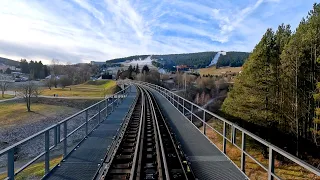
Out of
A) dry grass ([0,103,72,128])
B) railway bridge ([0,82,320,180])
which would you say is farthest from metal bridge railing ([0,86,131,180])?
dry grass ([0,103,72,128])

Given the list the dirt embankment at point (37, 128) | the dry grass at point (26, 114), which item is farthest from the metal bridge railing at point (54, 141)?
the dry grass at point (26, 114)

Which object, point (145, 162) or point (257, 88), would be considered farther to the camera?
point (257, 88)

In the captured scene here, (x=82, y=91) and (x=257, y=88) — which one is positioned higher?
(x=257, y=88)

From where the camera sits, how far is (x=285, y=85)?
22.0 m

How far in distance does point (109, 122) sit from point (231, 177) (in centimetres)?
871

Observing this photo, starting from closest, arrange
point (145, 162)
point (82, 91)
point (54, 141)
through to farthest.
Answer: point (54, 141)
point (145, 162)
point (82, 91)

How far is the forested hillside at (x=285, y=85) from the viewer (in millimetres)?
20062

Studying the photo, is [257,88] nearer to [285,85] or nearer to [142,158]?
[285,85]

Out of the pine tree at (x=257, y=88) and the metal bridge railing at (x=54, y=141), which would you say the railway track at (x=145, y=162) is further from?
the pine tree at (x=257, y=88)

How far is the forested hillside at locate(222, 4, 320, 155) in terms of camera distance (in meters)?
20.1

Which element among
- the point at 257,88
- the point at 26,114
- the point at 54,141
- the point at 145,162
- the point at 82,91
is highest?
the point at 257,88

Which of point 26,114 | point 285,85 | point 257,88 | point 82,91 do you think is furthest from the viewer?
point 82,91

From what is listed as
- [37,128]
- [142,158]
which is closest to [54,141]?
[142,158]

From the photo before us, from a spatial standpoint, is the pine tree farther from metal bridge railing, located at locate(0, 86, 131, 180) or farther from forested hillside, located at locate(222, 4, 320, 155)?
metal bridge railing, located at locate(0, 86, 131, 180)
